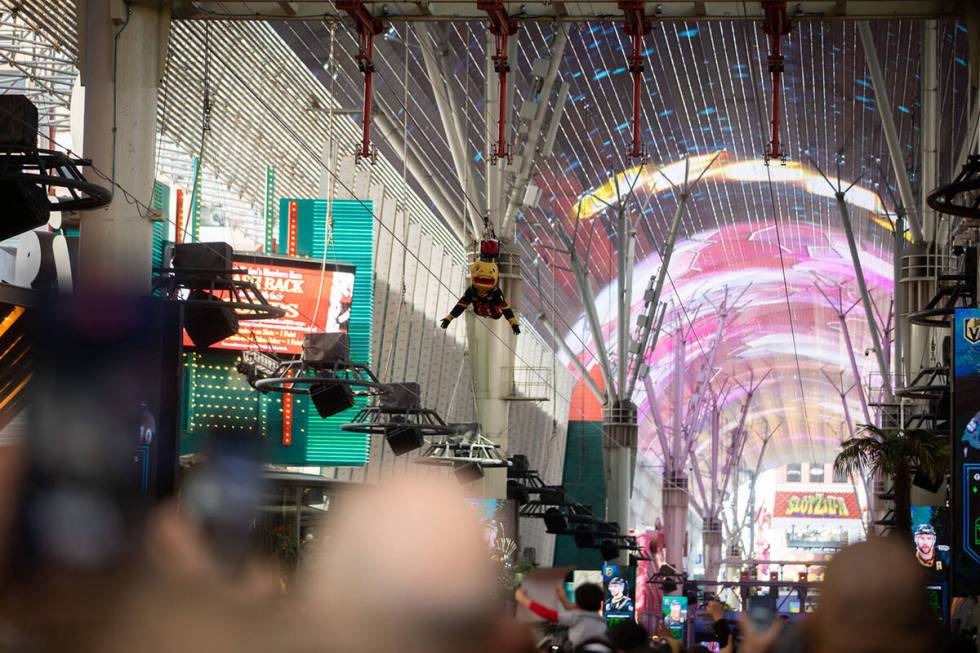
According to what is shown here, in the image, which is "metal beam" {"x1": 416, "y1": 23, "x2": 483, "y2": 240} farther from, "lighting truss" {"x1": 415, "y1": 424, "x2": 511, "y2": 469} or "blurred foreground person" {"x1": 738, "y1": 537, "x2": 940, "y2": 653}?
"blurred foreground person" {"x1": 738, "y1": 537, "x2": 940, "y2": 653}

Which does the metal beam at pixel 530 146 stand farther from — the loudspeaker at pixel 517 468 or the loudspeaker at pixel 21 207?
the loudspeaker at pixel 21 207

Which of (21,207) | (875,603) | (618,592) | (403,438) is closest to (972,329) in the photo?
(21,207)

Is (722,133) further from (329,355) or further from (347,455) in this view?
(329,355)

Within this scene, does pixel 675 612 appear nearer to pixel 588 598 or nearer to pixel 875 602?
pixel 588 598

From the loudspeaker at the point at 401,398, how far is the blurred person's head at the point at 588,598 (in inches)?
555

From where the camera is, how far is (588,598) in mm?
7562

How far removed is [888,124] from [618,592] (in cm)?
1126

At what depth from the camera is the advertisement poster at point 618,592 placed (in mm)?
31484

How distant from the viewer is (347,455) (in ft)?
103

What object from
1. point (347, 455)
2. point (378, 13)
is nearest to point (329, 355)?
point (378, 13)

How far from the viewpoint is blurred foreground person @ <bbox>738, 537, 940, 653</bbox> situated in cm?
255

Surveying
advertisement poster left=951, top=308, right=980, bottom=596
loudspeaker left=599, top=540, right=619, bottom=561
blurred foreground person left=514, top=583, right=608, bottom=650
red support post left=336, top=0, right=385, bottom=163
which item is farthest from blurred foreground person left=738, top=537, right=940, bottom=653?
loudspeaker left=599, top=540, right=619, bottom=561

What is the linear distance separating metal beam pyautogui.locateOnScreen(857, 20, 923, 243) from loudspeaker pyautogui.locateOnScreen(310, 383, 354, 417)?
9.68 meters

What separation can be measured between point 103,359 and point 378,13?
17.8 metres
